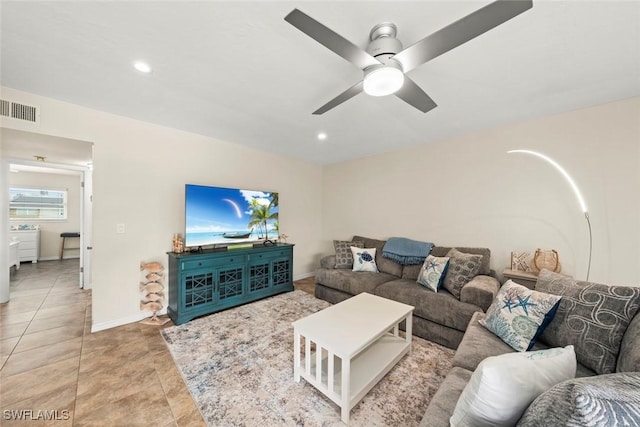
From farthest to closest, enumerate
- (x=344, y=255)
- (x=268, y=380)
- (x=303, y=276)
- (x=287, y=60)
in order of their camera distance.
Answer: (x=303, y=276)
(x=344, y=255)
(x=268, y=380)
(x=287, y=60)

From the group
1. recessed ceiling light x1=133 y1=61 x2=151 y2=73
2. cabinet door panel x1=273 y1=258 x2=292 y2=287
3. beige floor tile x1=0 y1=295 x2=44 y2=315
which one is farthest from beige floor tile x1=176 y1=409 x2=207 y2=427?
beige floor tile x1=0 y1=295 x2=44 y2=315

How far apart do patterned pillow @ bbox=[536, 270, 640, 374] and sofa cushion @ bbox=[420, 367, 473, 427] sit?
661 millimetres

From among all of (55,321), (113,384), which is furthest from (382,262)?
(55,321)

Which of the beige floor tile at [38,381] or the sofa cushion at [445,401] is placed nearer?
the sofa cushion at [445,401]

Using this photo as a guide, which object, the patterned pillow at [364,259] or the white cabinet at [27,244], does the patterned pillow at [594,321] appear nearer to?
the patterned pillow at [364,259]

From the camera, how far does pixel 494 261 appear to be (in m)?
2.91

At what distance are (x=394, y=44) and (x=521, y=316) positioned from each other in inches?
76.4

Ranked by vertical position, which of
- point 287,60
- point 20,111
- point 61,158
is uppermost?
point 287,60

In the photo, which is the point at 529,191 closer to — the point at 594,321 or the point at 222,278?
the point at 594,321

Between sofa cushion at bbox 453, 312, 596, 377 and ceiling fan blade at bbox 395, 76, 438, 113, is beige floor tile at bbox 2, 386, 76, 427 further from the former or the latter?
ceiling fan blade at bbox 395, 76, 438, 113

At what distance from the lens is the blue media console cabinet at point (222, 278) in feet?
8.99

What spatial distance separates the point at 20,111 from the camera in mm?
2145

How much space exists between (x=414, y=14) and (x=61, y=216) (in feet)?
30.3

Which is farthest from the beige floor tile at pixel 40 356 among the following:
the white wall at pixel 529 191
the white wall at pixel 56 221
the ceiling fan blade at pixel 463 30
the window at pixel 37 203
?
the window at pixel 37 203
